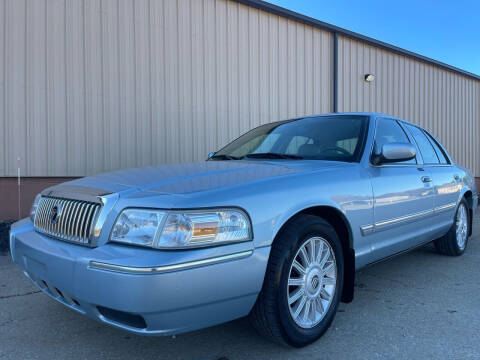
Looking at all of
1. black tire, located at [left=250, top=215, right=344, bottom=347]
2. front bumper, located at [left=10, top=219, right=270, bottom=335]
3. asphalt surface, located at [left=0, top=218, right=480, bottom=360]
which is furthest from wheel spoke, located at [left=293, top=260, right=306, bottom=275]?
asphalt surface, located at [left=0, top=218, right=480, bottom=360]

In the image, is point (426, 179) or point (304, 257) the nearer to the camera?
point (304, 257)

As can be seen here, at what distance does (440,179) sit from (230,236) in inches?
115

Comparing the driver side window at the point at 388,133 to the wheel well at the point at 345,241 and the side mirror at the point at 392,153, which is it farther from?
the wheel well at the point at 345,241

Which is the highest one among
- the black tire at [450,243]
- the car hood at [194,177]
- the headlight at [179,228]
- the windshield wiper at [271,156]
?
the windshield wiper at [271,156]

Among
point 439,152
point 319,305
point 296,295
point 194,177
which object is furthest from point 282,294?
point 439,152

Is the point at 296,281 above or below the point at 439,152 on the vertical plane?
below

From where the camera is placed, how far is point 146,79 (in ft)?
21.1

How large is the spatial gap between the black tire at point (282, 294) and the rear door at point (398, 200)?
84 cm

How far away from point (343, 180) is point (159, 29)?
515cm

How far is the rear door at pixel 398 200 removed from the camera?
293 centimetres

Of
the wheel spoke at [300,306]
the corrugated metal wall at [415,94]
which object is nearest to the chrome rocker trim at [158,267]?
the wheel spoke at [300,306]

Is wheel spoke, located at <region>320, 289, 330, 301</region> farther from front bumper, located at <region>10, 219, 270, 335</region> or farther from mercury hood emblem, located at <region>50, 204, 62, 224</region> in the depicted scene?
mercury hood emblem, located at <region>50, 204, 62, 224</region>

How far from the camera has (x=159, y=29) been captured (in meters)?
6.56

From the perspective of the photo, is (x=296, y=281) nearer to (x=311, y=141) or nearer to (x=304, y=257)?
(x=304, y=257)
